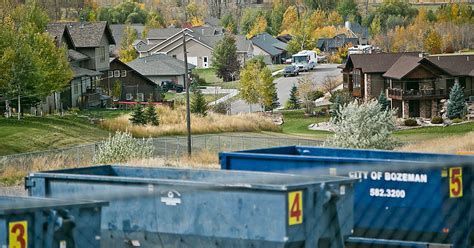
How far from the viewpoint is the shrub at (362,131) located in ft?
87.2

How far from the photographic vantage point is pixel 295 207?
34.2 ft

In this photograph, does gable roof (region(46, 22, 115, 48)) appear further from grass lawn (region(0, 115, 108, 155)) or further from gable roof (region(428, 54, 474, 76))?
gable roof (region(428, 54, 474, 76))

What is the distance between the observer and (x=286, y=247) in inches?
412

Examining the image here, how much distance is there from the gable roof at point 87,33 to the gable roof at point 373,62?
1473 centimetres

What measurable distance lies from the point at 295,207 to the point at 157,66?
219ft

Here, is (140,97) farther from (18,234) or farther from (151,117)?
(18,234)

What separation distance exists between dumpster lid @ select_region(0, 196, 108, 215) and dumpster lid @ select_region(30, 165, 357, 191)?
1350 mm

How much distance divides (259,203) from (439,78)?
5083 cm

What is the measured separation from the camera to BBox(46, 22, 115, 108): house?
52938mm

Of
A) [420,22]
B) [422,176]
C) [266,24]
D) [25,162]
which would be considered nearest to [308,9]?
[266,24]

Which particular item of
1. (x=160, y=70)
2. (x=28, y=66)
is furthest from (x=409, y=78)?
(x=28, y=66)

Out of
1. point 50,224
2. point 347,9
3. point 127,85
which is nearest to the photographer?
point 50,224

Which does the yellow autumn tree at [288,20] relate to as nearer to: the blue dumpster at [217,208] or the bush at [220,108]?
the bush at [220,108]

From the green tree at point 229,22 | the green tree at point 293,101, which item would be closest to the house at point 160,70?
the green tree at point 293,101
